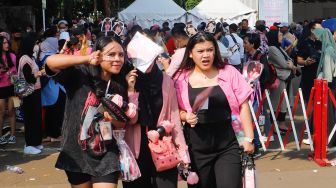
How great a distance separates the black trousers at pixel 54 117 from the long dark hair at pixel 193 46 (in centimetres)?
492

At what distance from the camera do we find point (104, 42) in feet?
12.8

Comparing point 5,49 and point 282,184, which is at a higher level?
point 5,49

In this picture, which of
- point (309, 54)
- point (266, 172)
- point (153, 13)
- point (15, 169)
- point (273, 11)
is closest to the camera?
point (266, 172)

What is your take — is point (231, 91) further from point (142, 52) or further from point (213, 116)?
point (142, 52)

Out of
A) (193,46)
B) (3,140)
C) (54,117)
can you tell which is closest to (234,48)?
(54,117)

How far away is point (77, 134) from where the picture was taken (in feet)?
12.7

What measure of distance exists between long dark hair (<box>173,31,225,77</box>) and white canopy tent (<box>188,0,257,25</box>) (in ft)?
71.5

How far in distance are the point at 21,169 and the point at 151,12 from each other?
19916 mm

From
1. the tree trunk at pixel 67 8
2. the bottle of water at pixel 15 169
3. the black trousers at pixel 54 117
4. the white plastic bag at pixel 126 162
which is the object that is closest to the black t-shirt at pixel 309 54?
the black trousers at pixel 54 117

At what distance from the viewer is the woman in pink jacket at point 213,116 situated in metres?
4.33

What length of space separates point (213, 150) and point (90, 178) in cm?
102

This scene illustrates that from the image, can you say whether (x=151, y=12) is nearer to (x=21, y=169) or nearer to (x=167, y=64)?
(x=21, y=169)

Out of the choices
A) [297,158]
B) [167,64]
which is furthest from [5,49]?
[297,158]

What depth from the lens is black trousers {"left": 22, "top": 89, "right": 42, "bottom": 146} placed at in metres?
8.23
